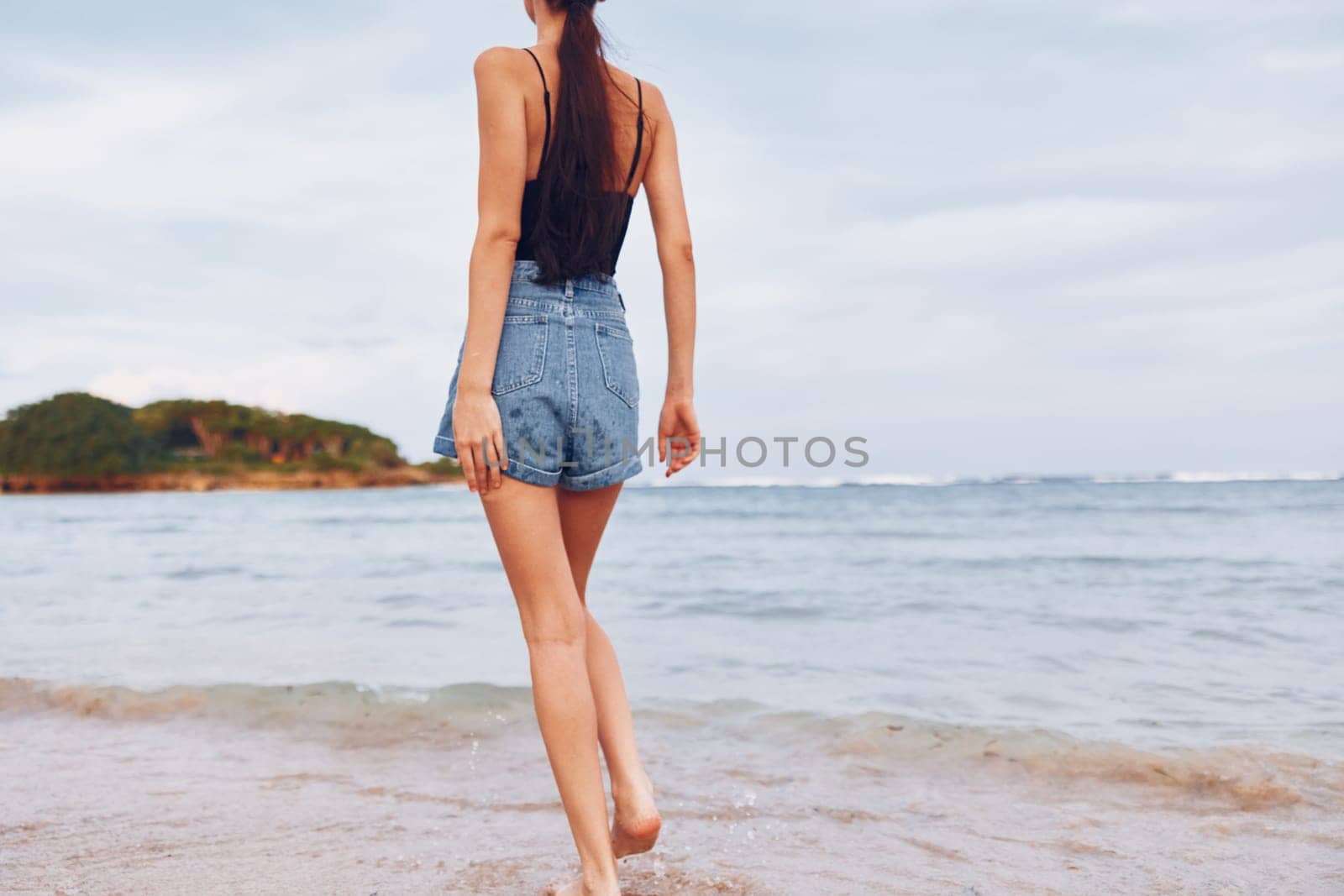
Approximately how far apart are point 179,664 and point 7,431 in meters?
47.8

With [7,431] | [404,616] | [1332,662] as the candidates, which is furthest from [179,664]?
[7,431]

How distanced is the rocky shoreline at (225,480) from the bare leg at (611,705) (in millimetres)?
50147

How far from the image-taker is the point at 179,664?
5723mm

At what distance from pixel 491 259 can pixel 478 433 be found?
14.7 inches

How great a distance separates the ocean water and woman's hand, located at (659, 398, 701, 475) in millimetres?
1126

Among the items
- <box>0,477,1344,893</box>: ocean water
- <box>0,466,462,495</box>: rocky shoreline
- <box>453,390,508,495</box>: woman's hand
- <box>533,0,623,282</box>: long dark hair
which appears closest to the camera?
<box>453,390,508,495</box>: woman's hand

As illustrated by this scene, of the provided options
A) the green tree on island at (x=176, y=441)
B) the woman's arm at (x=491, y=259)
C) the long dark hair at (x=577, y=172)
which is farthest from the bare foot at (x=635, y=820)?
the green tree on island at (x=176, y=441)

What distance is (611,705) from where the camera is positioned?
7.54 feet

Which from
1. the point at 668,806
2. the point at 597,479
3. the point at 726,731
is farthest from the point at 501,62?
the point at 726,731

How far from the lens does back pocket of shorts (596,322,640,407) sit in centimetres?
204

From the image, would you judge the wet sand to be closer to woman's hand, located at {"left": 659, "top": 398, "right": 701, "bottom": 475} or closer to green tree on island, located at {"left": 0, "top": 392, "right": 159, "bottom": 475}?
woman's hand, located at {"left": 659, "top": 398, "right": 701, "bottom": 475}

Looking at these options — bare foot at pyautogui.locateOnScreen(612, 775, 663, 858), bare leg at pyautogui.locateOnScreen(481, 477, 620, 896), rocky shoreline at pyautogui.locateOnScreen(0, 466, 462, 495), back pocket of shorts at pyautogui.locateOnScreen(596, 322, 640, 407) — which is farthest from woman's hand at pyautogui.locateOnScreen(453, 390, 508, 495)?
rocky shoreline at pyautogui.locateOnScreen(0, 466, 462, 495)

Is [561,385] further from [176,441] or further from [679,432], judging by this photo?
[176,441]

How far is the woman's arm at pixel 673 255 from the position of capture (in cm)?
223
